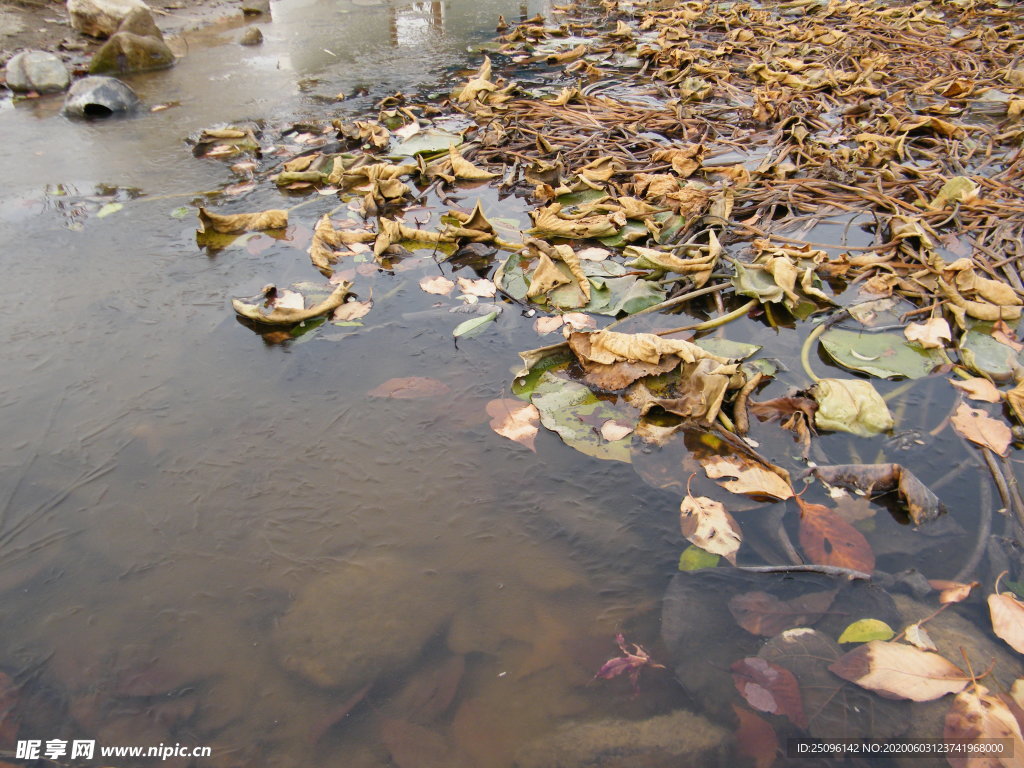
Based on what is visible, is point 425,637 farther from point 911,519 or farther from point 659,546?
point 911,519

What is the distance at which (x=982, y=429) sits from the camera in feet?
6.68

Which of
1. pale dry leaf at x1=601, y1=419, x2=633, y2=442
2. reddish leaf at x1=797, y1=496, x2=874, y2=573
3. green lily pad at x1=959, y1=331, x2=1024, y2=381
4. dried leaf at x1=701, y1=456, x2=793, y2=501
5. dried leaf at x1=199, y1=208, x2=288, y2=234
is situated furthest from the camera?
dried leaf at x1=199, y1=208, x2=288, y2=234

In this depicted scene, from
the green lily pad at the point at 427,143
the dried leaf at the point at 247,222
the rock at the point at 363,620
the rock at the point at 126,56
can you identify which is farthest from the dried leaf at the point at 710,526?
the rock at the point at 126,56

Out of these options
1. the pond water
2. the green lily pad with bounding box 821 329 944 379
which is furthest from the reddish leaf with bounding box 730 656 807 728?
Result: the green lily pad with bounding box 821 329 944 379

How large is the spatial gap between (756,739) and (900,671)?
1.28 feet

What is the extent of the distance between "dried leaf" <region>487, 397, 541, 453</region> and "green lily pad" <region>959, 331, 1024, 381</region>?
65.0 inches

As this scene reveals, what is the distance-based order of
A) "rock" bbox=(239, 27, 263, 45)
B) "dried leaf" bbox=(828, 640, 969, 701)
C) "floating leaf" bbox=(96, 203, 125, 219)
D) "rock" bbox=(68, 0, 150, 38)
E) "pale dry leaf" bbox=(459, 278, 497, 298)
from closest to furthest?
"dried leaf" bbox=(828, 640, 969, 701)
"pale dry leaf" bbox=(459, 278, 497, 298)
"floating leaf" bbox=(96, 203, 125, 219)
"rock" bbox=(68, 0, 150, 38)
"rock" bbox=(239, 27, 263, 45)

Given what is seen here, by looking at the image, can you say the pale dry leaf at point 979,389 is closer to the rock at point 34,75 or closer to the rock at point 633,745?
the rock at point 633,745

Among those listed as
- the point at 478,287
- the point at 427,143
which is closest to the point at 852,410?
the point at 478,287

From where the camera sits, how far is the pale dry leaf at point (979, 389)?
2.17 meters

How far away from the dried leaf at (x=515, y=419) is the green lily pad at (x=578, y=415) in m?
0.04

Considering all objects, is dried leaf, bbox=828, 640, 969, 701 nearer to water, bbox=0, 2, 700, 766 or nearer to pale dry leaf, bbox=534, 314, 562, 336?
water, bbox=0, 2, 700, 766

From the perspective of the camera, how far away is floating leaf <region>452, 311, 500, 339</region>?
8.61 feet

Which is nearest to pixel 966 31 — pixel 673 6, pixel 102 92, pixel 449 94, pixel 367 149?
pixel 673 6
